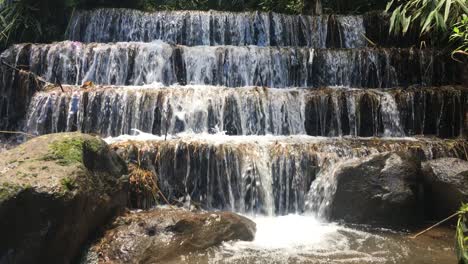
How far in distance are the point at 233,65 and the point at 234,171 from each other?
355 centimetres

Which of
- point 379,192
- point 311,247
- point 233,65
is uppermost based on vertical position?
point 233,65

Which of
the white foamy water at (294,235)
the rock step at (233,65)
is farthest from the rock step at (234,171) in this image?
the rock step at (233,65)

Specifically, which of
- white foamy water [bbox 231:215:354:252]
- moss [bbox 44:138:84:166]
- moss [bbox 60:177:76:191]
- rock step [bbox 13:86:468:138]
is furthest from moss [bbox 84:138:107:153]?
rock step [bbox 13:86:468:138]

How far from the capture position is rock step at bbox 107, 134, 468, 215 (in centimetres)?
670

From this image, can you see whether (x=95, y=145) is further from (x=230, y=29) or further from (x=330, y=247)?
(x=230, y=29)

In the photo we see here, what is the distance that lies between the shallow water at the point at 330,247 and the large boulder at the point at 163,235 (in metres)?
0.13

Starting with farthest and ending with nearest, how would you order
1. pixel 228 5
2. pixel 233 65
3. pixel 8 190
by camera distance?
pixel 228 5, pixel 233 65, pixel 8 190

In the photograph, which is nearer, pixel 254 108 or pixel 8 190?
pixel 8 190

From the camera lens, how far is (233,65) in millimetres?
9727

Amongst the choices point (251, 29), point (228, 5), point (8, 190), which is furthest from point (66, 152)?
point (228, 5)

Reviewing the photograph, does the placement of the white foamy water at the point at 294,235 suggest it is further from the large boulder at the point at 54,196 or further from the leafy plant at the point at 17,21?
the leafy plant at the point at 17,21

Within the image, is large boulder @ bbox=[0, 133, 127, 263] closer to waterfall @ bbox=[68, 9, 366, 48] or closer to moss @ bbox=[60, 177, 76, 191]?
moss @ bbox=[60, 177, 76, 191]

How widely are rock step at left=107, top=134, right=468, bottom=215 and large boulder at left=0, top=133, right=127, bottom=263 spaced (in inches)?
47.5

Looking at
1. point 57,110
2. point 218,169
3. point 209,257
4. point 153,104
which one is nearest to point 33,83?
point 57,110
